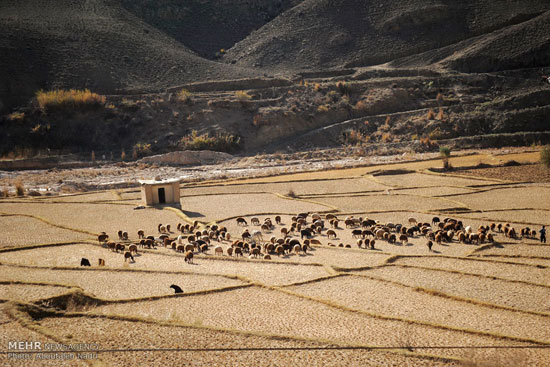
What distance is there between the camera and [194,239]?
2266 centimetres

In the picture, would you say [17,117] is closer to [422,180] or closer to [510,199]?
[422,180]

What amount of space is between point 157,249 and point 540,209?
60.9 ft

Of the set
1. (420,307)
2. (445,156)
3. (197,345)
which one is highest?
(445,156)

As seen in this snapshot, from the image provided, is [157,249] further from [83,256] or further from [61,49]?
[61,49]

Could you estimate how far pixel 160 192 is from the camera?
104 feet

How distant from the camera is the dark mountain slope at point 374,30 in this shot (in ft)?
226

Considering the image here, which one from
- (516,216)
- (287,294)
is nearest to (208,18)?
(516,216)

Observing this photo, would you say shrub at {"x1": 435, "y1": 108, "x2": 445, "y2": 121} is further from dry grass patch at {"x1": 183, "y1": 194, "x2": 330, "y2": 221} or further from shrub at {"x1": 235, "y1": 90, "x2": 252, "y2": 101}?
dry grass patch at {"x1": 183, "y1": 194, "x2": 330, "y2": 221}

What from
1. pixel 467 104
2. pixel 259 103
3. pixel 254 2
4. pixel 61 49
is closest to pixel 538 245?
pixel 467 104

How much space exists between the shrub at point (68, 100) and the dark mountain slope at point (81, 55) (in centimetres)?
358

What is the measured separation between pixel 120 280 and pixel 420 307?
9.14m

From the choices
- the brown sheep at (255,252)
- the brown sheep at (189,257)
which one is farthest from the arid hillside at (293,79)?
the brown sheep at (189,257)

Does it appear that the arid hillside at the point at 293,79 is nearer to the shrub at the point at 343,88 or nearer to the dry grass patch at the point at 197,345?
the shrub at the point at 343,88

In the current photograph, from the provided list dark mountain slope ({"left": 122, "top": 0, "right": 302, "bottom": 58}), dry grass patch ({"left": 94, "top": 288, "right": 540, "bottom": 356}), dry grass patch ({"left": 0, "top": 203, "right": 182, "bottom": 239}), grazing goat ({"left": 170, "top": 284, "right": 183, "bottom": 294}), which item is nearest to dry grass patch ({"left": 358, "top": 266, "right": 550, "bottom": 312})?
dry grass patch ({"left": 94, "top": 288, "right": 540, "bottom": 356})
